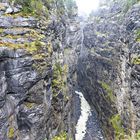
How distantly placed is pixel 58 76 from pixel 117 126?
24135 mm

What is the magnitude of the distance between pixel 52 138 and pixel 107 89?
39.4 m

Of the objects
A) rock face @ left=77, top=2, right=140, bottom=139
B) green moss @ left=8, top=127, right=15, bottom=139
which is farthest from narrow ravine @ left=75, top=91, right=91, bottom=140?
green moss @ left=8, top=127, right=15, bottom=139

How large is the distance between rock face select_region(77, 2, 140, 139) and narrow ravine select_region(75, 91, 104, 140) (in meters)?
2.90

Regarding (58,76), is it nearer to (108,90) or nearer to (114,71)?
(114,71)

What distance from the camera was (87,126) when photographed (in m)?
78.9

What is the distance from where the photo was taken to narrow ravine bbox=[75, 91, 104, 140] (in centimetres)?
7229

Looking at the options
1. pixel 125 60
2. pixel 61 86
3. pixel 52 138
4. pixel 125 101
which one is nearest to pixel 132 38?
pixel 125 60

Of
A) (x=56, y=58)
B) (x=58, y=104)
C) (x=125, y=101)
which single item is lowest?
(x=125, y=101)

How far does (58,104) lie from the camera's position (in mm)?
43375

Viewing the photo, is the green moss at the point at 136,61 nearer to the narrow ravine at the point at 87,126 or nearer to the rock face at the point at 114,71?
the rock face at the point at 114,71

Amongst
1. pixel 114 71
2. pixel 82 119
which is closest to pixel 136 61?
pixel 114 71

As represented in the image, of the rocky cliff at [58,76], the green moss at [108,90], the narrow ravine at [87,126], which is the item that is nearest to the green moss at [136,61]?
the rocky cliff at [58,76]

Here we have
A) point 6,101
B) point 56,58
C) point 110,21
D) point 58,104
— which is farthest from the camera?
point 110,21

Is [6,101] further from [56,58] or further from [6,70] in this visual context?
[56,58]
